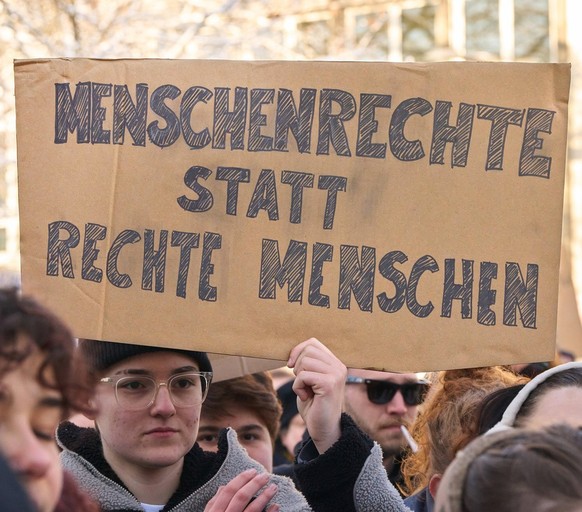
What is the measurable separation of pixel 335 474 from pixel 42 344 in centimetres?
123

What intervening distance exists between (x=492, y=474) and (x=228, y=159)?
4.50ft

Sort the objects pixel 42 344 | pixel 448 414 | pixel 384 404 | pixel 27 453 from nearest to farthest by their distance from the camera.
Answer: pixel 27 453
pixel 42 344
pixel 448 414
pixel 384 404

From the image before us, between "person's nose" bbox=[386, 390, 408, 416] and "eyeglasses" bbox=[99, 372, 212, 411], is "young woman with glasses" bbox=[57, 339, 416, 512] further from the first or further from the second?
"person's nose" bbox=[386, 390, 408, 416]

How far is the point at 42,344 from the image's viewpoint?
5.45ft

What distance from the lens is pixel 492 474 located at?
5.61ft

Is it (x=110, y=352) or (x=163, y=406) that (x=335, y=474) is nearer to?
(x=163, y=406)

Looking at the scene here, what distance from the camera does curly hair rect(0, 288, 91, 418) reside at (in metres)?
1.62

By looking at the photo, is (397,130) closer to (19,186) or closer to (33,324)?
(19,186)

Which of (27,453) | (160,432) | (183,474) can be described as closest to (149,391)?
(160,432)

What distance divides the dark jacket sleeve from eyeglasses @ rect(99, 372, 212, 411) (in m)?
0.38

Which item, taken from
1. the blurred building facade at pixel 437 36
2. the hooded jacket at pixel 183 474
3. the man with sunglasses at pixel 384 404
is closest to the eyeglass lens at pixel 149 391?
the hooded jacket at pixel 183 474

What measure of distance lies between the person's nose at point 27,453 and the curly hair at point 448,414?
1559 mm


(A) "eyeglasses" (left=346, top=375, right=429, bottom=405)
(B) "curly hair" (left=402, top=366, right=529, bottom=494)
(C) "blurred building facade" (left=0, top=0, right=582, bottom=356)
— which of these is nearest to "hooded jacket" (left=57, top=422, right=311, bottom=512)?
(B) "curly hair" (left=402, top=366, right=529, bottom=494)

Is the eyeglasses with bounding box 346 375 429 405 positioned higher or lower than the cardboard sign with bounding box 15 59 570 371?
lower
